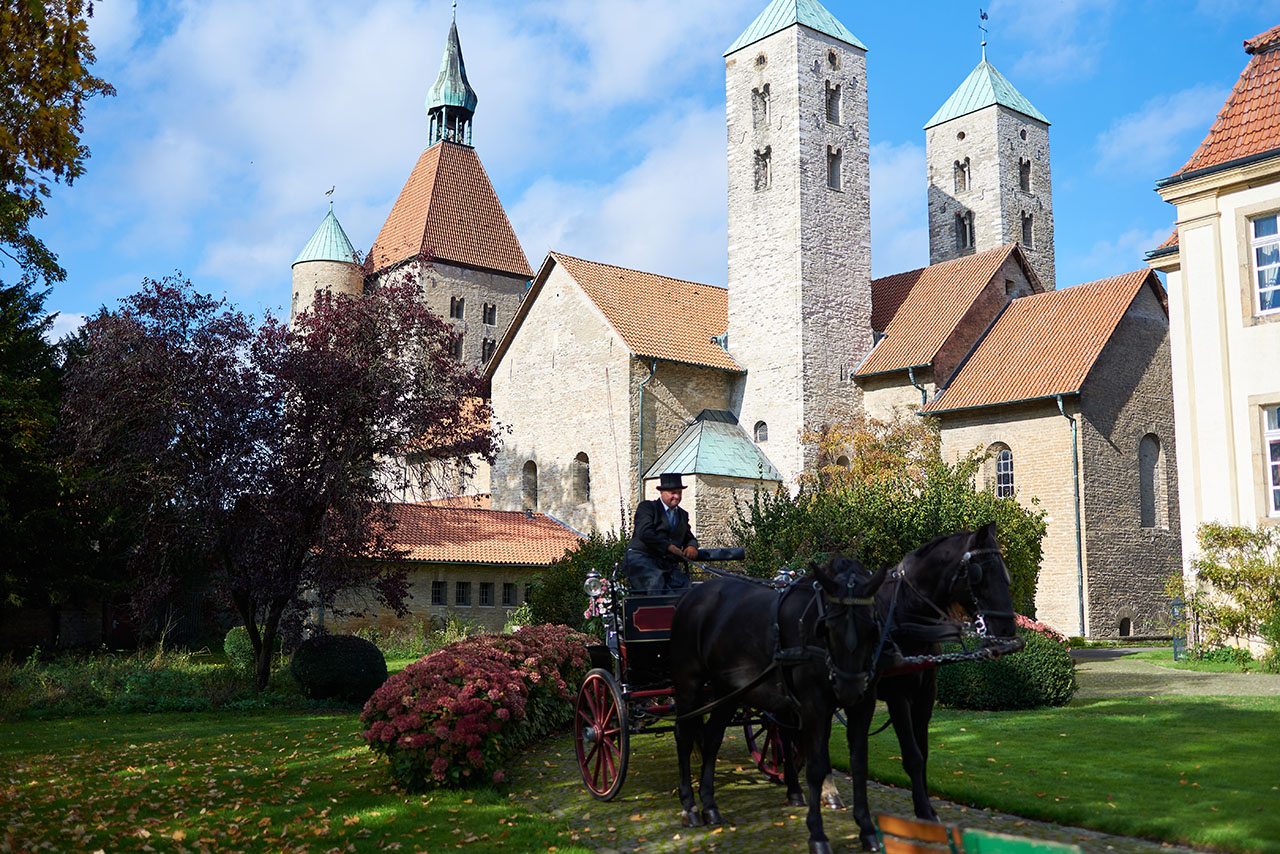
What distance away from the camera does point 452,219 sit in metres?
51.3

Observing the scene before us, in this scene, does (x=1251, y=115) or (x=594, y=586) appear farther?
(x=1251, y=115)

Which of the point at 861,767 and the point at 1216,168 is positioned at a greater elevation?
the point at 1216,168

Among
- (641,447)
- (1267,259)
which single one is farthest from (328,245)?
(1267,259)

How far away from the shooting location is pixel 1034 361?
29.5m

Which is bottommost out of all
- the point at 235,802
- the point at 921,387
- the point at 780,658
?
the point at 235,802

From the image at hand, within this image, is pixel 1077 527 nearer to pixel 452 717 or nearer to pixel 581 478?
pixel 581 478

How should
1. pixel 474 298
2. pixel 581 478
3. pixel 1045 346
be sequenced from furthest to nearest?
1. pixel 474 298
2. pixel 581 478
3. pixel 1045 346

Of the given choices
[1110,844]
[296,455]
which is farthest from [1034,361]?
[1110,844]

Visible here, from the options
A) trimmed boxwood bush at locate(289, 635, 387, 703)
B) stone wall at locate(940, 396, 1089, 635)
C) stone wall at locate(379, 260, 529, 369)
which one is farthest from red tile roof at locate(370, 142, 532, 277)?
trimmed boxwood bush at locate(289, 635, 387, 703)

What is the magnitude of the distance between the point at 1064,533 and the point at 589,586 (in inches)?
860

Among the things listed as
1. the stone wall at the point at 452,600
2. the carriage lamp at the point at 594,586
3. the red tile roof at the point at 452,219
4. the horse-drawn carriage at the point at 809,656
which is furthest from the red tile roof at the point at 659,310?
the horse-drawn carriage at the point at 809,656

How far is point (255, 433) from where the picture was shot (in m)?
17.2

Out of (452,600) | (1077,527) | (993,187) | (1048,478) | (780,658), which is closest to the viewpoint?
(780,658)

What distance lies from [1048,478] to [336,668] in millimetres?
19276
